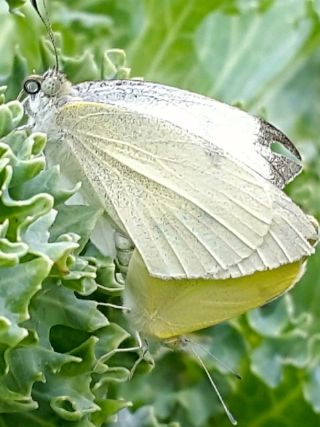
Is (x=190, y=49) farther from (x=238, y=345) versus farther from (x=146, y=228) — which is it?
(x=146, y=228)

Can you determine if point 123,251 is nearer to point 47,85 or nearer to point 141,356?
point 141,356

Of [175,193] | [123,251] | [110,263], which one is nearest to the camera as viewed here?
[110,263]

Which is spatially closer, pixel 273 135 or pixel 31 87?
pixel 31 87

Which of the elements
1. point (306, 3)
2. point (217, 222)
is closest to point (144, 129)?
point (217, 222)

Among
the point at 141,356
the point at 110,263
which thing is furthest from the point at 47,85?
the point at 141,356

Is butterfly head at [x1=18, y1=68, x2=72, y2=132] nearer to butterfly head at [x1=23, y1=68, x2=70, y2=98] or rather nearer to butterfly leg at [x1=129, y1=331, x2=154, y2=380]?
butterfly head at [x1=23, y1=68, x2=70, y2=98]

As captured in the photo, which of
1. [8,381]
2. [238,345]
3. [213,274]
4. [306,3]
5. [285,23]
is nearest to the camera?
[8,381]
